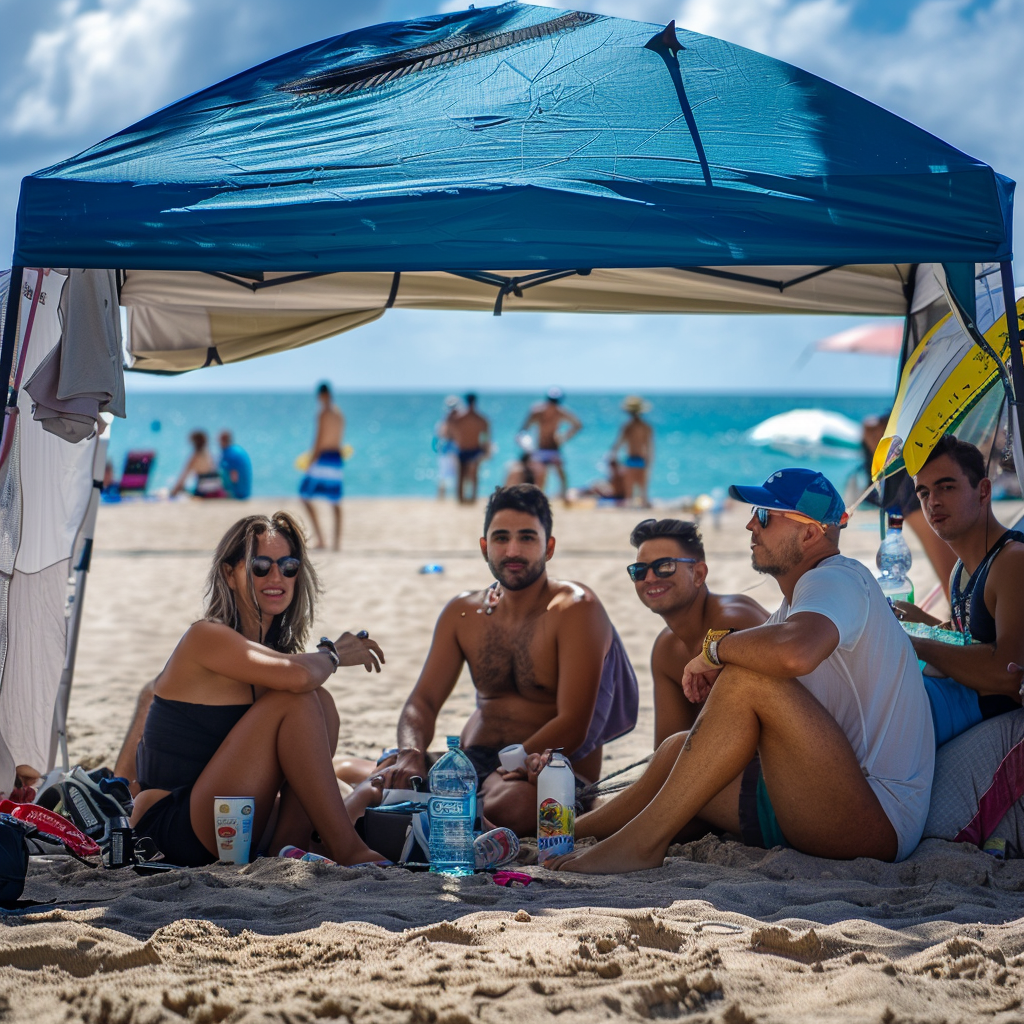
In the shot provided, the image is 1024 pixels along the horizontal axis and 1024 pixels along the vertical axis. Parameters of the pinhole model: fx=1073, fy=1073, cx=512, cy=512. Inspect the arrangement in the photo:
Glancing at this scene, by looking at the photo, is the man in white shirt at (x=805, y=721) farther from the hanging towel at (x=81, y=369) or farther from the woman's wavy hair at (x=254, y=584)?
the hanging towel at (x=81, y=369)

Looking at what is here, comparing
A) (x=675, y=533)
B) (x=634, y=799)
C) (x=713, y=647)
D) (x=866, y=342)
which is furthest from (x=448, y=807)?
(x=866, y=342)

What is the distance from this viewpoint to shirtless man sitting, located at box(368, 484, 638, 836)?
3.73m

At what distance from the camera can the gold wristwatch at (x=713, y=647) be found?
9.35ft

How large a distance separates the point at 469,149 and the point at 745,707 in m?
1.81

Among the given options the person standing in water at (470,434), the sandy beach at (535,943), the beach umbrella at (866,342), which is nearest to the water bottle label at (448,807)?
the sandy beach at (535,943)

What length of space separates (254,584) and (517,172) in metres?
1.46

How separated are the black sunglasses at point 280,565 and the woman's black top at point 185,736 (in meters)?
0.41

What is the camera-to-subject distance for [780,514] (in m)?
3.04

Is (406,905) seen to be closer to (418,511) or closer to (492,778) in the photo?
(492,778)

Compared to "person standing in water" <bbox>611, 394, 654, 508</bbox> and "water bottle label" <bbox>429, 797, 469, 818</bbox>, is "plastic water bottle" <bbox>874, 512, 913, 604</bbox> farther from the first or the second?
"person standing in water" <bbox>611, 394, 654, 508</bbox>

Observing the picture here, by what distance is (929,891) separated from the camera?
270cm

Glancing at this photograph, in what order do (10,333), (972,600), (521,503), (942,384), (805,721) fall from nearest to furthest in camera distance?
(805,721)
(10,333)
(972,600)
(521,503)
(942,384)

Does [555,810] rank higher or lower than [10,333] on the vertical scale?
lower

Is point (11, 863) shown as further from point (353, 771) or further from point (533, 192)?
point (533, 192)
